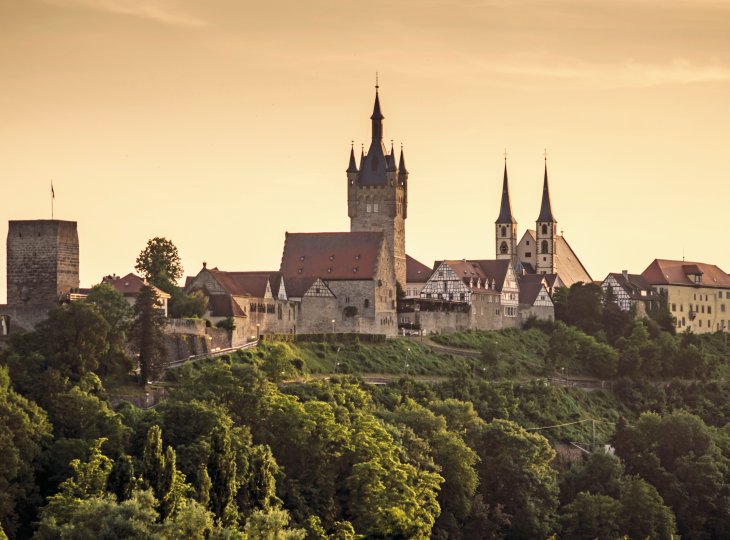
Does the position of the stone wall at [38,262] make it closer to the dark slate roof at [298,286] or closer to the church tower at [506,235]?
the dark slate roof at [298,286]

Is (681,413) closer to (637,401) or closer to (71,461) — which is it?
(637,401)

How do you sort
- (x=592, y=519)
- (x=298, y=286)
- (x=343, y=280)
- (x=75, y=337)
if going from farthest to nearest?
1. (x=343, y=280)
2. (x=298, y=286)
3. (x=592, y=519)
4. (x=75, y=337)

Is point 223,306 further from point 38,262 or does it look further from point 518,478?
point 518,478

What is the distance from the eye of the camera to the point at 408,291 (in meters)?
152

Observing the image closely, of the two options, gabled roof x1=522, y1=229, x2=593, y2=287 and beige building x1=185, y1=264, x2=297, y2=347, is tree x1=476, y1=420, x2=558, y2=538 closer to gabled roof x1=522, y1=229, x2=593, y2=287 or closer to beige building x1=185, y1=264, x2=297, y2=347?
beige building x1=185, y1=264, x2=297, y2=347

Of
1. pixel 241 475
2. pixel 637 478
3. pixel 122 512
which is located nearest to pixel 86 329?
pixel 241 475

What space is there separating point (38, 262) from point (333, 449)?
19254 mm

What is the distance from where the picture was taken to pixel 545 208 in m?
177

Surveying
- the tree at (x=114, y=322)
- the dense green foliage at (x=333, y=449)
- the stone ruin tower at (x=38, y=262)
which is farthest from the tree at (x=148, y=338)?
the stone ruin tower at (x=38, y=262)

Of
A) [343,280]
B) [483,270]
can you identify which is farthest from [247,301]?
[483,270]

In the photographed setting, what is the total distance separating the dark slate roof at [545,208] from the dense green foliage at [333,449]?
39753 millimetres

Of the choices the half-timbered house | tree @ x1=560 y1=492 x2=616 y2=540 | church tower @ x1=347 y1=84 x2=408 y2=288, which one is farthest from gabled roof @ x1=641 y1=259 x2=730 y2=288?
tree @ x1=560 y1=492 x2=616 y2=540

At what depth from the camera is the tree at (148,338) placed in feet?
336

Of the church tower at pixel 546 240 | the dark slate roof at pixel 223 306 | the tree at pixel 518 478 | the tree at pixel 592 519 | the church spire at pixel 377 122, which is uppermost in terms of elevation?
the church spire at pixel 377 122
